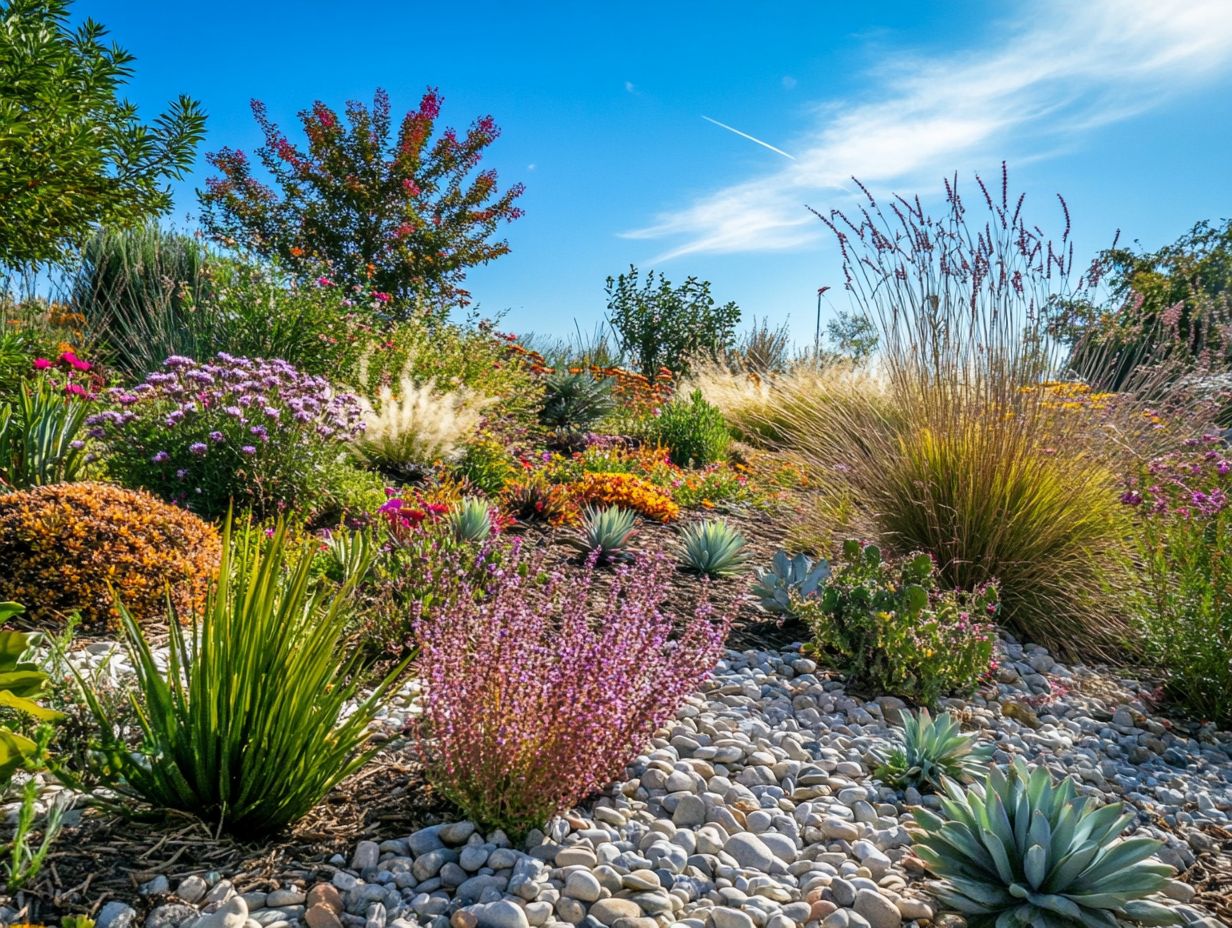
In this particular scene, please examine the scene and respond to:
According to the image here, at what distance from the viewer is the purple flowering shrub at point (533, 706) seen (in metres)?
2.32

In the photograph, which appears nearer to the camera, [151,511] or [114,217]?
[151,511]

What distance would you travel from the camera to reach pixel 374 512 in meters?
5.34

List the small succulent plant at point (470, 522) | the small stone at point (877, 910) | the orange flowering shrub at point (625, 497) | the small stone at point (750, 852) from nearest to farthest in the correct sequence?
1. the small stone at point (877, 910)
2. the small stone at point (750, 852)
3. the small succulent plant at point (470, 522)
4. the orange flowering shrub at point (625, 497)

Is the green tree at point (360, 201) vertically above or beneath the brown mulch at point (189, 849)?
above

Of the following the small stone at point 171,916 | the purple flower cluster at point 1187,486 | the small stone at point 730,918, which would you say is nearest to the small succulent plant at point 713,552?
the purple flower cluster at point 1187,486

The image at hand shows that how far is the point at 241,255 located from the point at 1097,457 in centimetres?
848

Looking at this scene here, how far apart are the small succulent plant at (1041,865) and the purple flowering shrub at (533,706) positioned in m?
0.91

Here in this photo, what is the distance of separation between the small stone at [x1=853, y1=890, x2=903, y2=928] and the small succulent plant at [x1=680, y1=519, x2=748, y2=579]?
2.96 m

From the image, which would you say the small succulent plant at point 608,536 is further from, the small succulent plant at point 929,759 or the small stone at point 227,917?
the small stone at point 227,917

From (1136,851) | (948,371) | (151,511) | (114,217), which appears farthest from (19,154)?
(1136,851)

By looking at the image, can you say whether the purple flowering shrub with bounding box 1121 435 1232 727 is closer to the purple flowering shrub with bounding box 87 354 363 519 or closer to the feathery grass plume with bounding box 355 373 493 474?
the purple flowering shrub with bounding box 87 354 363 519

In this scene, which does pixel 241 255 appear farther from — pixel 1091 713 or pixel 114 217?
pixel 1091 713

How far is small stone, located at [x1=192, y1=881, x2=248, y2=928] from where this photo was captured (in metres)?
1.91

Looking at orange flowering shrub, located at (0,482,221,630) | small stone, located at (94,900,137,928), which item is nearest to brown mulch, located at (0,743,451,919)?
small stone, located at (94,900,137,928)
